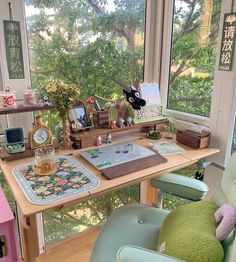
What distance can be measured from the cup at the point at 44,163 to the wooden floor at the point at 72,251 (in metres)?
0.88

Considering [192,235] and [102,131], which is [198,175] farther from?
[192,235]

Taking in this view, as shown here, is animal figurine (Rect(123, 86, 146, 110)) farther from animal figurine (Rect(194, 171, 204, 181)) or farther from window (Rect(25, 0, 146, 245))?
animal figurine (Rect(194, 171, 204, 181))

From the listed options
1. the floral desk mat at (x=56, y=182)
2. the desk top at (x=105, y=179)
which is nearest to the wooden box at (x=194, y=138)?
the desk top at (x=105, y=179)

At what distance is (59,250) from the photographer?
1.87m

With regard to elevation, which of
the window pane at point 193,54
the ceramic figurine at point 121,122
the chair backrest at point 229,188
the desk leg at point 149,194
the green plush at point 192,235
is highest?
the window pane at point 193,54

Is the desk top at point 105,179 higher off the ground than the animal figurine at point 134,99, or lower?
lower

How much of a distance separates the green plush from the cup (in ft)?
1.88

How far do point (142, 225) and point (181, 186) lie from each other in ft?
0.86

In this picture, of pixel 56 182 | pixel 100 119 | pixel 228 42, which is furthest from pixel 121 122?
pixel 228 42

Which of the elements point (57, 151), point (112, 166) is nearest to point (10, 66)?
point (57, 151)

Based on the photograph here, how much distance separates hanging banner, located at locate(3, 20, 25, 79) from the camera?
1358mm

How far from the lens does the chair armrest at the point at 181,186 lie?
1.24 meters

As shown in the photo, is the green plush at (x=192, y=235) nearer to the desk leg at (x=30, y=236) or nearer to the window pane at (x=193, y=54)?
the desk leg at (x=30, y=236)

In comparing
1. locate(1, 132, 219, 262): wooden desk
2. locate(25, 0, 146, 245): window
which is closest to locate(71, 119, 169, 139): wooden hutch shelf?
locate(1, 132, 219, 262): wooden desk
